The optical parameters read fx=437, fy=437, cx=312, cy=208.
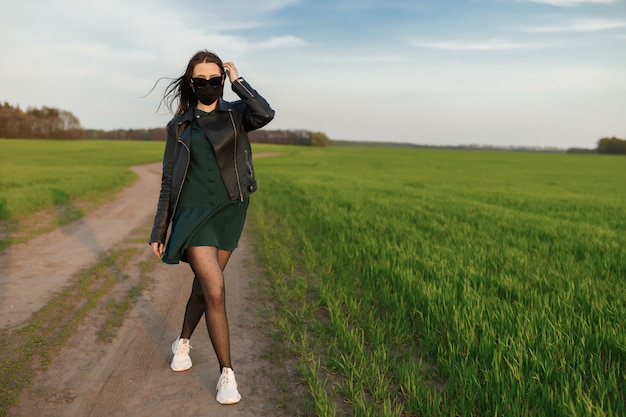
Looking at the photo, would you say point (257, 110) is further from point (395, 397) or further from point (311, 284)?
point (311, 284)

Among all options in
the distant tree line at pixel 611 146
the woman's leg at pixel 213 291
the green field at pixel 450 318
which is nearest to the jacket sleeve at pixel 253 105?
the woman's leg at pixel 213 291

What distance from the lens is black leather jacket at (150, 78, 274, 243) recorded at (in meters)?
3.07

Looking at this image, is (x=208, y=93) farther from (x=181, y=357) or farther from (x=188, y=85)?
(x=181, y=357)

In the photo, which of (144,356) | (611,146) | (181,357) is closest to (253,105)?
(181,357)

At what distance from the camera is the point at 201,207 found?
3.09m

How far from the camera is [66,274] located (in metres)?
5.96

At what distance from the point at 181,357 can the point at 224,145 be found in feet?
5.69

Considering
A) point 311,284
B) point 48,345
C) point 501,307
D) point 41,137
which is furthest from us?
point 41,137

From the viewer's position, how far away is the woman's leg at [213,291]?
3.04 m

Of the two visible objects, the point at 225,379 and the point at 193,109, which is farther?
the point at 193,109

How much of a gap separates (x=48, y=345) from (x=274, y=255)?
13.0 feet

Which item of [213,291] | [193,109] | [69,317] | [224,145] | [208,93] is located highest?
[208,93]

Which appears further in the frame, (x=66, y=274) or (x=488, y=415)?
(x=66, y=274)

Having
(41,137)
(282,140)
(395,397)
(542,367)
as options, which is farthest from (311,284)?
(282,140)
